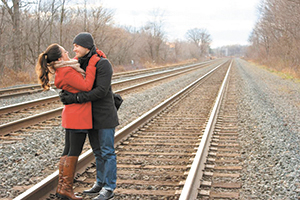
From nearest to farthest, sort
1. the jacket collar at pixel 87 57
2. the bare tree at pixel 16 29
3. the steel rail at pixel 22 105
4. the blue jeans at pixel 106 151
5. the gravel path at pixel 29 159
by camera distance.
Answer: the jacket collar at pixel 87 57, the blue jeans at pixel 106 151, the gravel path at pixel 29 159, the steel rail at pixel 22 105, the bare tree at pixel 16 29

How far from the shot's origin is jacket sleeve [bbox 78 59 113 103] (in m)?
3.40

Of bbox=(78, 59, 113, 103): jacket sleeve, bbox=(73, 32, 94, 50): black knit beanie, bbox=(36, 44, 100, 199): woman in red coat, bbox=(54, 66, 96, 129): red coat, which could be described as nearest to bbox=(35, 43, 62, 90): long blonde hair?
bbox=(36, 44, 100, 199): woman in red coat

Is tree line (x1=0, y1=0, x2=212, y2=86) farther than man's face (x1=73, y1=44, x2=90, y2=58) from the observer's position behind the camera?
Yes

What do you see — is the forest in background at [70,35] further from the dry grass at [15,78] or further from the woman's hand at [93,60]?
the woman's hand at [93,60]

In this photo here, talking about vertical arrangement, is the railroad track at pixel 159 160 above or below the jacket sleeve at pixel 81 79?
below

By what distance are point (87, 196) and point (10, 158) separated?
2.19 meters

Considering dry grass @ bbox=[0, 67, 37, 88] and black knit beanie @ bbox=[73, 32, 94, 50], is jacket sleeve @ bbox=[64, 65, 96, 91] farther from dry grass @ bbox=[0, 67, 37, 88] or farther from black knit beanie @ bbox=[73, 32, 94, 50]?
dry grass @ bbox=[0, 67, 37, 88]

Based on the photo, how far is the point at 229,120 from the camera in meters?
8.36

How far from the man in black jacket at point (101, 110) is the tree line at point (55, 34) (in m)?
15.2

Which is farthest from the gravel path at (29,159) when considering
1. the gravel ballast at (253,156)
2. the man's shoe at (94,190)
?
the man's shoe at (94,190)

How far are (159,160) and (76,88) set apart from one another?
2.25 m

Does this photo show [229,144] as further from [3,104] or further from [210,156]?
[3,104]

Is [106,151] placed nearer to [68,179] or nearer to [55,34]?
[68,179]

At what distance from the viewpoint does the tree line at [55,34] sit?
20.4 metres
